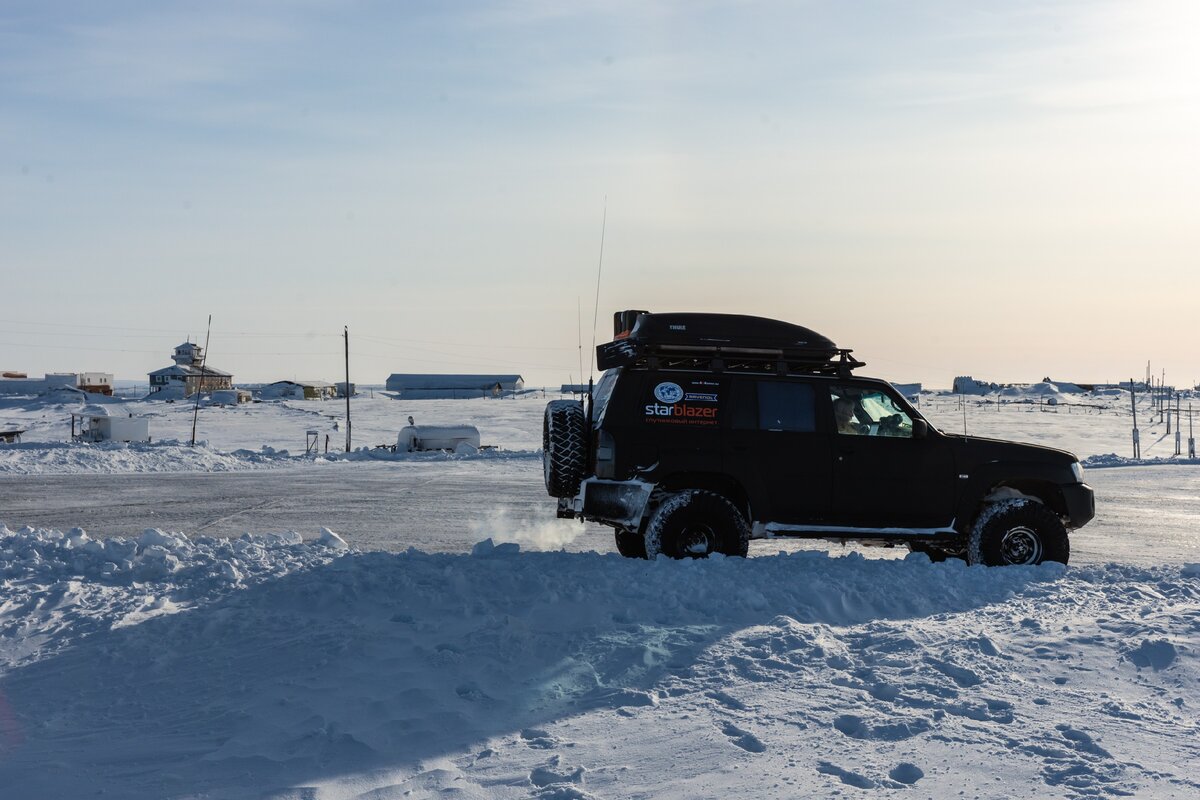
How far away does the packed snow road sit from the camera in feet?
46.1

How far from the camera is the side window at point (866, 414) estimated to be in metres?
9.92

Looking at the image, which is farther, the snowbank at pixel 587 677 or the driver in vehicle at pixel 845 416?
the driver in vehicle at pixel 845 416

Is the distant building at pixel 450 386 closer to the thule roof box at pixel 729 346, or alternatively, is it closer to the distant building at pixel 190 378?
the distant building at pixel 190 378

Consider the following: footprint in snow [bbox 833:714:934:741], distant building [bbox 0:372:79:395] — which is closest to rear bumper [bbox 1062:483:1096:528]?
footprint in snow [bbox 833:714:934:741]

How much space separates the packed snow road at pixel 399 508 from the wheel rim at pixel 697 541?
328cm

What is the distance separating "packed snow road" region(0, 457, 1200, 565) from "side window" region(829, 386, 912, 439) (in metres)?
3.05

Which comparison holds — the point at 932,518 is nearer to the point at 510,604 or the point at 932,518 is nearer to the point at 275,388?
the point at 510,604

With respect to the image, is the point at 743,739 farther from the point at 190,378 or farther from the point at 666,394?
the point at 190,378

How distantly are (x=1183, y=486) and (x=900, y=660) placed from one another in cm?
2069

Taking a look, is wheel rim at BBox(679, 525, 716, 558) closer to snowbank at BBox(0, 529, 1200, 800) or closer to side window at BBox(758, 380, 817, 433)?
snowbank at BBox(0, 529, 1200, 800)

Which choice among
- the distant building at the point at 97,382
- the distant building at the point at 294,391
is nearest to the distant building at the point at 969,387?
the distant building at the point at 294,391

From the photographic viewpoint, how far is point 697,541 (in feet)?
31.1

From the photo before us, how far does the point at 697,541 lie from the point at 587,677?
130 inches

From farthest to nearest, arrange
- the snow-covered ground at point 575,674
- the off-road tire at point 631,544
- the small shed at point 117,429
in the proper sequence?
the small shed at point 117,429 < the off-road tire at point 631,544 < the snow-covered ground at point 575,674
